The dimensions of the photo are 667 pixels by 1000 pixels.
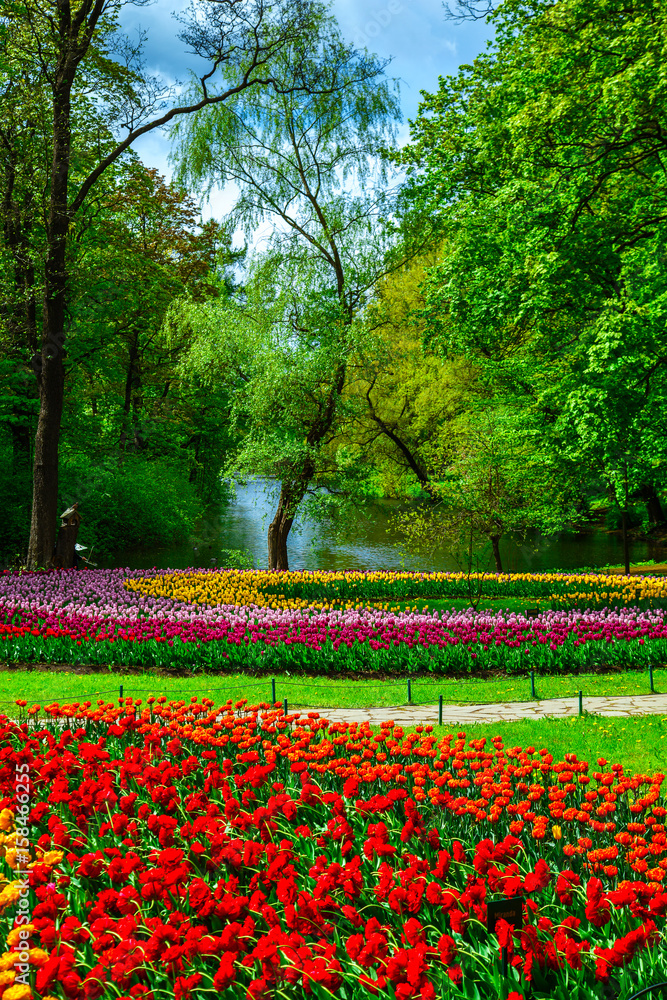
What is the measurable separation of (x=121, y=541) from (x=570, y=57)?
21382mm

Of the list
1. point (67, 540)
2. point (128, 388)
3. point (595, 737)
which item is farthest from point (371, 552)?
point (595, 737)

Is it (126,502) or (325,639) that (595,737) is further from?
(126,502)

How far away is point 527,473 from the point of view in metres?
20.4

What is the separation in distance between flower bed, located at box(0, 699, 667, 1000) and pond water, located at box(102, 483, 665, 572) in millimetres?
19659

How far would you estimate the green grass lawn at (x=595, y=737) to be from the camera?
6098 mm

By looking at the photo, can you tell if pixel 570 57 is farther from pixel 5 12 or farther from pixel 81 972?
pixel 81 972

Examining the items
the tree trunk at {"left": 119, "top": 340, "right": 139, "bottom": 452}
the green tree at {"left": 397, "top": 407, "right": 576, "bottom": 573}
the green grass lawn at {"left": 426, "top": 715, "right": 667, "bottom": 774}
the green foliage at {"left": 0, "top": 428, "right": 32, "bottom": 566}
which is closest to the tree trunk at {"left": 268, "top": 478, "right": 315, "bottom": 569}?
the green tree at {"left": 397, "top": 407, "right": 576, "bottom": 573}

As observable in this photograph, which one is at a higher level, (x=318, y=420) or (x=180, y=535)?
(x=318, y=420)

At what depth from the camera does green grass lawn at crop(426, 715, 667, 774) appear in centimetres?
610

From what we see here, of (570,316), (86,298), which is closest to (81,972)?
(570,316)

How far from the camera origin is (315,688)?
901cm

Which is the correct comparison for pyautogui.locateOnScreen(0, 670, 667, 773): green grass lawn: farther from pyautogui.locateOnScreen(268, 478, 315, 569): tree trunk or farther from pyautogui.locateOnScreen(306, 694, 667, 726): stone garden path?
pyautogui.locateOnScreen(268, 478, 315, 569): tree trunk

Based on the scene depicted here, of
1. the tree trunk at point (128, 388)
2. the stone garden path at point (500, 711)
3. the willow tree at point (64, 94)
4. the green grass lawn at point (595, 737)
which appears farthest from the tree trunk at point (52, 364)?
the tree trunk at point (128, 388)

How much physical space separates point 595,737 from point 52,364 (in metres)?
13.7
